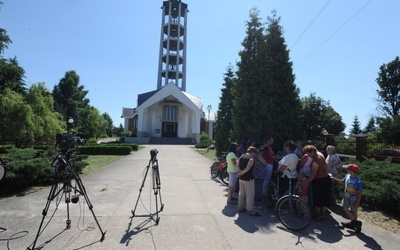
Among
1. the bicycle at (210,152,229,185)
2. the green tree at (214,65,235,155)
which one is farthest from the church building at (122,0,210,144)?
the bicycle at (210,152,229,185)

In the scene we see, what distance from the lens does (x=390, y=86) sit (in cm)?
4253

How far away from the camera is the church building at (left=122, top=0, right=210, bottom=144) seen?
41250 mm

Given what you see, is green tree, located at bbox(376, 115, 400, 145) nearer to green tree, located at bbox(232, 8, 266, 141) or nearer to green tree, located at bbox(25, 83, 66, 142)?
green tree, located at bbox(232, 8, 266, 141)

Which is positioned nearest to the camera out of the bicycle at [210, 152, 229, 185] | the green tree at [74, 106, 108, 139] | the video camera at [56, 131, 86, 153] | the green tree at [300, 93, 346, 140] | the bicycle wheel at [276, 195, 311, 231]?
the video camera at [56, 131, 86, 153]

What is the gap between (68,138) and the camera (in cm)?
479

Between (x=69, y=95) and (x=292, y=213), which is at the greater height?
(x=69, y=95)

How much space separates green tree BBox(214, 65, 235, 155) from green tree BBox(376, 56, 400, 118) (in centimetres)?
3652

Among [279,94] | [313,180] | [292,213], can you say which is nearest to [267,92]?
[279,94]

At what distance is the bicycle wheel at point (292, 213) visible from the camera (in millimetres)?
5191

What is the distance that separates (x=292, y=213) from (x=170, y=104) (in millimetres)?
41473

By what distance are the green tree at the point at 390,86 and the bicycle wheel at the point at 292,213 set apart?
46.2 meters

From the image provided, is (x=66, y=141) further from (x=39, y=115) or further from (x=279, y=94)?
(x=39, y=115)

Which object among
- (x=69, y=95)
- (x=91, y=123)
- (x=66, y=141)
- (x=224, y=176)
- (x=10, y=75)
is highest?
(x=69, y=95)

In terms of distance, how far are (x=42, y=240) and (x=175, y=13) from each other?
62.9 metres
